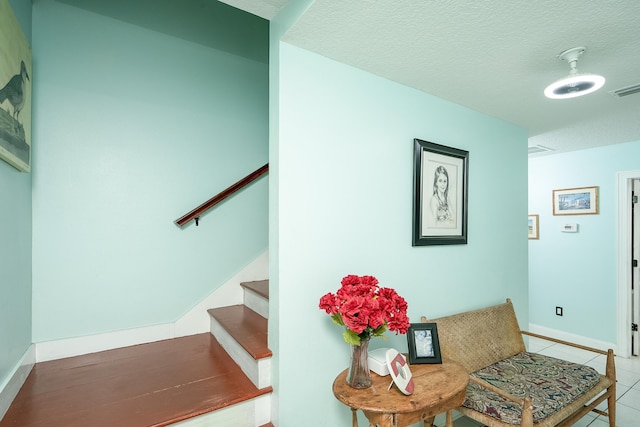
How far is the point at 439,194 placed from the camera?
2264 mm

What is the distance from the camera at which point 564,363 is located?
7.65ft

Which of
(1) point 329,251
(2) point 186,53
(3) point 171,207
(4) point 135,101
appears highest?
(2) point 186,53

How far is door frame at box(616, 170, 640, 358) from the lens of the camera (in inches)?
137

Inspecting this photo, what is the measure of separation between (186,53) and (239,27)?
57cm

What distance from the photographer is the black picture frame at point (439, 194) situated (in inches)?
83.0

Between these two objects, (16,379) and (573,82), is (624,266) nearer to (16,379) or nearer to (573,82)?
(573,82)

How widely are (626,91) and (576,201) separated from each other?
212cm

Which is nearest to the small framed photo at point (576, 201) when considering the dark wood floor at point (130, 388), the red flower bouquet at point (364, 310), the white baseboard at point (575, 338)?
the white baseboard at point (575, 338)

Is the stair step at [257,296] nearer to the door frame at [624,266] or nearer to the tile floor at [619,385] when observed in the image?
the tile floor at [619,385]

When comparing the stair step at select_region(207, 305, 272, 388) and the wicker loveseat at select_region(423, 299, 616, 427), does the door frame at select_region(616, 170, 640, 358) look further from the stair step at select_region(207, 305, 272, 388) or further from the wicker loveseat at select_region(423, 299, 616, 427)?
the stair step at select_region(207, 305, 272, 388)

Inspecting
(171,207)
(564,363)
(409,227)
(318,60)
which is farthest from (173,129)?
(564,363)

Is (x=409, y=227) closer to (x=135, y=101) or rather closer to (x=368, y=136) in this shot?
(x=368, y=136)

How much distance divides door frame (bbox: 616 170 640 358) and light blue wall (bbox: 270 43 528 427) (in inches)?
90.5

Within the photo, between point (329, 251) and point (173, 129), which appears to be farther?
point (173, 129)
